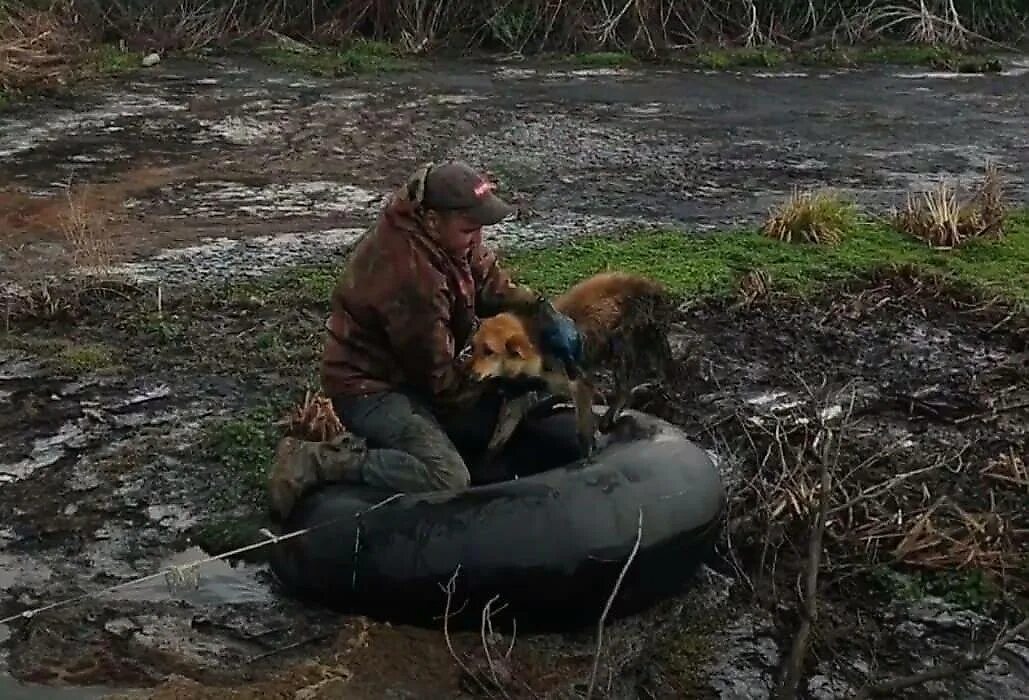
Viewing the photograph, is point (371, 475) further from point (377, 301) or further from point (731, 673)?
point (731, 673)

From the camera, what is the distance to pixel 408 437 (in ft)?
18.0

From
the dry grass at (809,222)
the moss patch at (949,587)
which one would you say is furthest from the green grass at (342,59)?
the moss patch at (949,587)

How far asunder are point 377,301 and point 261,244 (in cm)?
504

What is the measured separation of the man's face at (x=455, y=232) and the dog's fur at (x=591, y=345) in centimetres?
31

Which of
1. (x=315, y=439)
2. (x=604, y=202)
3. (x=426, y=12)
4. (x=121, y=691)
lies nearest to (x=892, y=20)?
(x=426, y=12)

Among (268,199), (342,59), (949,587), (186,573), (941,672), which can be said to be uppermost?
(342,59)

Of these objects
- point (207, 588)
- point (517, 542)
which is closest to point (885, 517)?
point (517, 542)

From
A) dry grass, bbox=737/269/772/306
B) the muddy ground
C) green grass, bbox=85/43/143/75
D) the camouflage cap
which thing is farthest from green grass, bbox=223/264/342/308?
green grass, bbox=85/43/143/75

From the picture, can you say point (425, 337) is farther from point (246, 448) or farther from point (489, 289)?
point (246, 448)

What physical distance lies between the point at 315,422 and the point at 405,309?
140cm

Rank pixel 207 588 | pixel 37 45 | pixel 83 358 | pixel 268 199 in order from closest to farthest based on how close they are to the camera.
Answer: pixel 207 588, pixel 83 358, pixel 268 199, pixel 37 45

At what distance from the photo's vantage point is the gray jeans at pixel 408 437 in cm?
541

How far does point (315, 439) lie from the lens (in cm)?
653

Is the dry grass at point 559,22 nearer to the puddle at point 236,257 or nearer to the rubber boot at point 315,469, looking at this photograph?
the puddle at point 236,257
